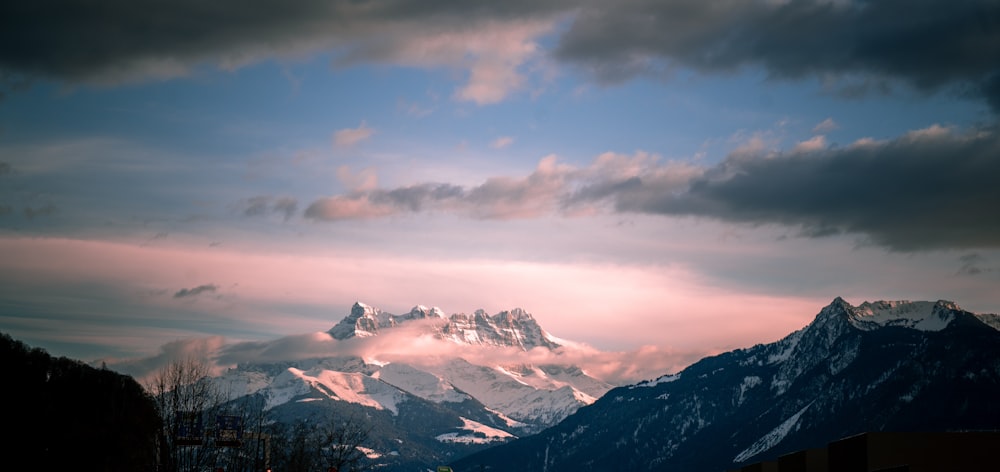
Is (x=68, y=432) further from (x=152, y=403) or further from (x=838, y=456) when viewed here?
(x=838, y=456)

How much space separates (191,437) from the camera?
116750 millimetres

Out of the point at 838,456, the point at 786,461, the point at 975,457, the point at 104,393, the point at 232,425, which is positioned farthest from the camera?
the point at 104,393

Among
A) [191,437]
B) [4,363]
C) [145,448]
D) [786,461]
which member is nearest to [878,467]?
[786,461]

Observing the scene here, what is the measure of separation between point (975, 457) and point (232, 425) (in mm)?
82080

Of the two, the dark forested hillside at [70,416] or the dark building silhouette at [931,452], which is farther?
the dark forested hillside at [70,416]

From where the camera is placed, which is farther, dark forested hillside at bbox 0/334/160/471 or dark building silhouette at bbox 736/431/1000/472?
dark forested hillside at bbox 0/334/160/471

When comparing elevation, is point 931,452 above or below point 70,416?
below

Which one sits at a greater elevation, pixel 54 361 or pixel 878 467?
pixel 54 361

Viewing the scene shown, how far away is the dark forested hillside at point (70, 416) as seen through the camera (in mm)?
127062

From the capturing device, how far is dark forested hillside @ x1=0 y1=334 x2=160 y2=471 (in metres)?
127

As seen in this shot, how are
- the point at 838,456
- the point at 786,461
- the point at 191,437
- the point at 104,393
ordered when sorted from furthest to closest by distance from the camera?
the point at 104,393, the point at 191,437, the point at 786,461, the point at 838,456

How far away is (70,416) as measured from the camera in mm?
137375

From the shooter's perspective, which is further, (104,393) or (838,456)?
(104,393)

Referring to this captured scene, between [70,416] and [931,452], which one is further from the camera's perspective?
[70,416]
